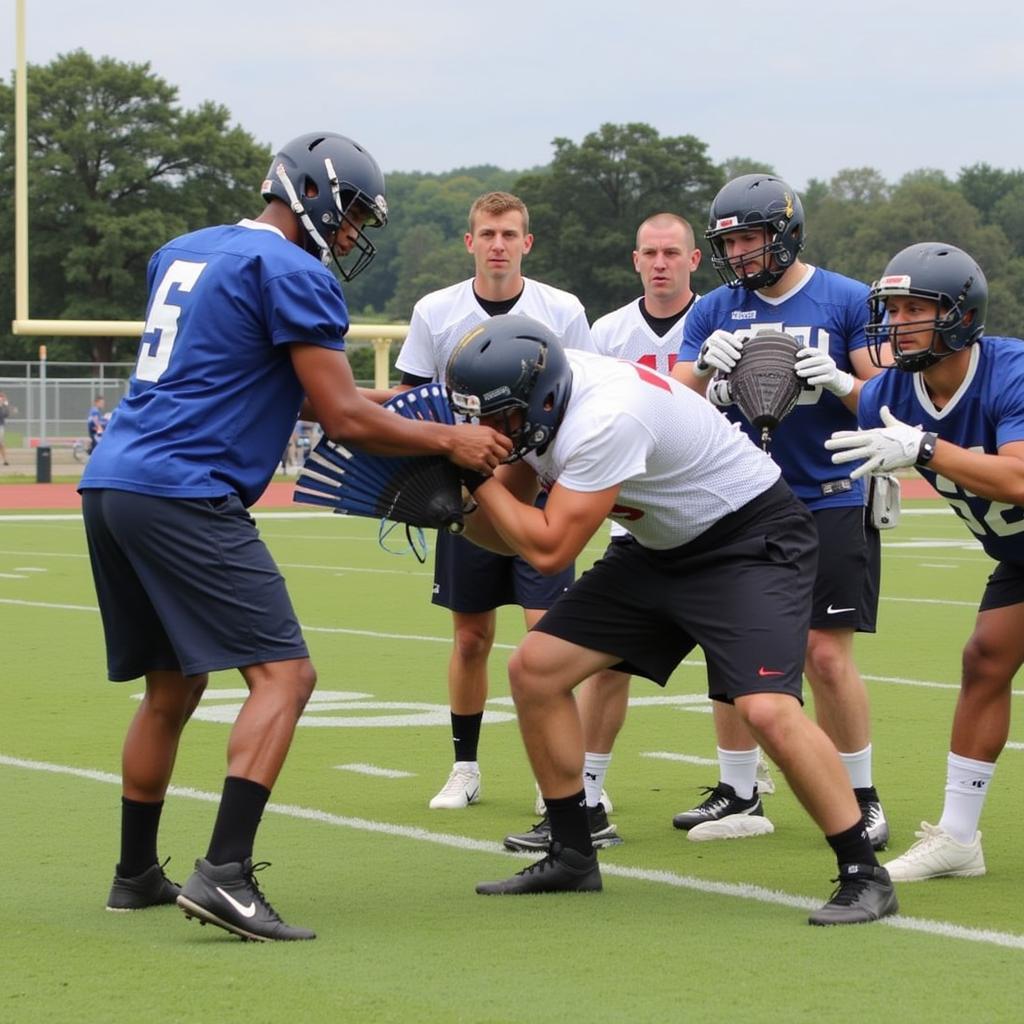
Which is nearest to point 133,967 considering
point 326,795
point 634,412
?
point 634,412

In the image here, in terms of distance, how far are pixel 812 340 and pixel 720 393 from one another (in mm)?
502

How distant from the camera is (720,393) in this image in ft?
20.0

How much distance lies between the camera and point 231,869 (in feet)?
15.6

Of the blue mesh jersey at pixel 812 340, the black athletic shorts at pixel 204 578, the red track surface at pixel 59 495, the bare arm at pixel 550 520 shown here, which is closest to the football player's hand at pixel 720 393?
the blue mesh jersey at pixel 812 340

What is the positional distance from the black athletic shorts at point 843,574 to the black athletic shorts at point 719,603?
3.09ft

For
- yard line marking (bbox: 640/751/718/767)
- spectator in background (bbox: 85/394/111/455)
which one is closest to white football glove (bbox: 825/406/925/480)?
yard line marking (bbox: 640/751/718/767)

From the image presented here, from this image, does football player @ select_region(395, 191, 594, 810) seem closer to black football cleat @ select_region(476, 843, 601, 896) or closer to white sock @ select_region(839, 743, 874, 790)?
white sock @ select_region(839, 743, 874, 790)

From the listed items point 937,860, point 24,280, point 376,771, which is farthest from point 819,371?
point 24,280

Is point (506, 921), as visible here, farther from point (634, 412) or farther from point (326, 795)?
point (326, 795)

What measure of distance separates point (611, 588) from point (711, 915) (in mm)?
978

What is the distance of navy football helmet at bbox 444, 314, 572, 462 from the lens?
4.96m

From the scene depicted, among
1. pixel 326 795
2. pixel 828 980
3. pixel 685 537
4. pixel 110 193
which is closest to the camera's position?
pixel 828 980

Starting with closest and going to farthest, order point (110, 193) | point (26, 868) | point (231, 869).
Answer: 1. point (231, 869)
2. point (26, 868)
3. point (110, 193)

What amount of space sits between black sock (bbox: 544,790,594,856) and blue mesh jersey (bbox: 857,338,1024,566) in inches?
54.8
